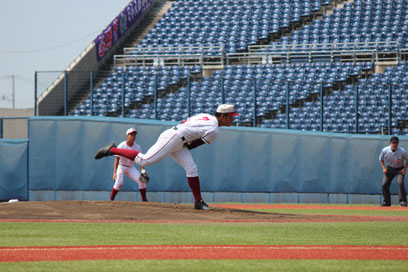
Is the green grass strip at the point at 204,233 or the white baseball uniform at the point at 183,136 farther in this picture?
the white baseball uniform at the point at 183,136

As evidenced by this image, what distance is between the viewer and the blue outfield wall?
19.3 meters

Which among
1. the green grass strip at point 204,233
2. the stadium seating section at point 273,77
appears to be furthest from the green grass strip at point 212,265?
the stadium seating section at point 273,77

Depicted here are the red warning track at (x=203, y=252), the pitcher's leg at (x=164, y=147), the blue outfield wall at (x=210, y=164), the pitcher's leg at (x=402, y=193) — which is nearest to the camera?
the red warning track at (x=203, y=252)

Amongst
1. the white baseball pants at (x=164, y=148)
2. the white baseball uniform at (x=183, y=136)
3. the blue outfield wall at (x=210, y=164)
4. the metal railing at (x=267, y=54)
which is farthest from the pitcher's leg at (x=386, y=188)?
the metal railing at (x=267, y=54)

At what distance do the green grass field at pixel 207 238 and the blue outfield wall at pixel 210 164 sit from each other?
8.70m

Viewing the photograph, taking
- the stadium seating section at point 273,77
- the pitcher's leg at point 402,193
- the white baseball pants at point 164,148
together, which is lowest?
the pitcher's leg at point 402,193

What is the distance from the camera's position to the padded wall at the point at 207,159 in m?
19.3

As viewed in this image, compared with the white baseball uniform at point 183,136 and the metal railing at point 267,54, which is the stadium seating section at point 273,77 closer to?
the metal railing at point 267,54

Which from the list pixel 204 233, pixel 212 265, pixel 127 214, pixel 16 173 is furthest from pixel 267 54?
pixel 212 265

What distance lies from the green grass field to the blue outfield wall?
28.5 feet

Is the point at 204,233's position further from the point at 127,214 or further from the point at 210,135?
the point at 127,214

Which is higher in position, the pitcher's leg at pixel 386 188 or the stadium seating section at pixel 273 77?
the stadium seating section at pixel 273 77

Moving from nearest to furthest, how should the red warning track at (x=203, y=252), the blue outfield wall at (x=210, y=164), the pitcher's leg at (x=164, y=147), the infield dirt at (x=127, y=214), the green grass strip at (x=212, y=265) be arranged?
the green grass strip at (x=212, y=265)
the red warning track at (x=203, y=252)
the infield dirt at (x=127, y=214)
the pitcher's leg at (x=164, y=147)
the blue outfield wall at (x=210, y=164)

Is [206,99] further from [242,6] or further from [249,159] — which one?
[242,6]
